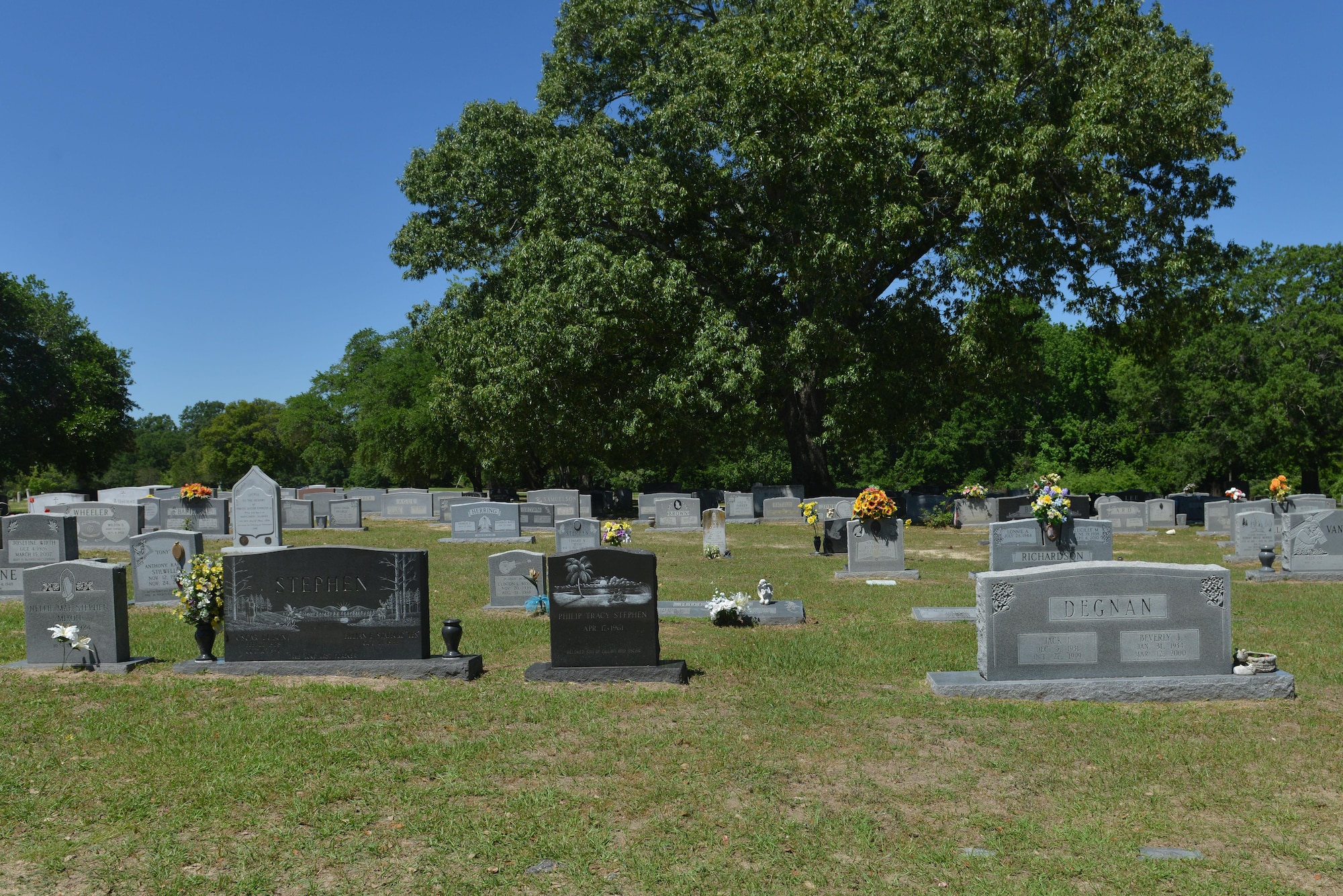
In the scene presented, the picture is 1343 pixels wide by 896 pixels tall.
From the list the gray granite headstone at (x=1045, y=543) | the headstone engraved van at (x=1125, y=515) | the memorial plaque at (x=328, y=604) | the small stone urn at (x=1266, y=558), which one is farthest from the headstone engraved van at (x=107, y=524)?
the headstone engraved van at (x=1125, y=515)

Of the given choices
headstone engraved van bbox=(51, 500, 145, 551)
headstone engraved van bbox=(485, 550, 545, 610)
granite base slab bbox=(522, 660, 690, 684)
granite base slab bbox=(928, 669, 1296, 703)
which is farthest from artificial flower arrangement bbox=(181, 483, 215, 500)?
granite base slab bbox=(928, 669, 1296, 703)

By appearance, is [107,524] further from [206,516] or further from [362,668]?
[362,668]

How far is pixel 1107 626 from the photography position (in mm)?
7789

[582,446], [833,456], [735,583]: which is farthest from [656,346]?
[833,456]

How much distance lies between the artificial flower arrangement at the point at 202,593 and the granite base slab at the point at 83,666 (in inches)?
24.5

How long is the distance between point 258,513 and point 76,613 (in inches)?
417

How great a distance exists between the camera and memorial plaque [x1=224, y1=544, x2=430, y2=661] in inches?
344

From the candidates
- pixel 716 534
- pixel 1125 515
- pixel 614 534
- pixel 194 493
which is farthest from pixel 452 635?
pixel 1125 515

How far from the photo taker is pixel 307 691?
809 centimetres

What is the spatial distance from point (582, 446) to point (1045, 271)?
48.5ft

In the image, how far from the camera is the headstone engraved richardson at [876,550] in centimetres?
1602

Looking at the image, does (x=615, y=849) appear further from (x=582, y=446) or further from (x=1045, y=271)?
(x=582, y=446)

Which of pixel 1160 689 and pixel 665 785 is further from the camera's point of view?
pixel 1160 689

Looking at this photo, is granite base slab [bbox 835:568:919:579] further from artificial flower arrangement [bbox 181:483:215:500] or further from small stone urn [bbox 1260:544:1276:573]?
artificial flower arrangement [bbox 181:483:215:500]
